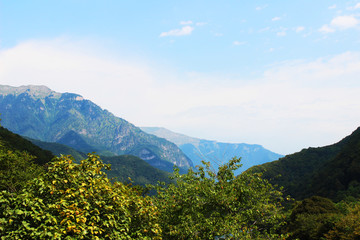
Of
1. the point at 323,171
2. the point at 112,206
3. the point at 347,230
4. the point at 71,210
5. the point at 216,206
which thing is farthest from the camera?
the point at 323,171

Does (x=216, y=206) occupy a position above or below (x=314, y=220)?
above

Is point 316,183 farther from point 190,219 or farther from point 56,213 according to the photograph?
point 56,213

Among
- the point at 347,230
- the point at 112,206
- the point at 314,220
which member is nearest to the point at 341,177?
the point at 314,220

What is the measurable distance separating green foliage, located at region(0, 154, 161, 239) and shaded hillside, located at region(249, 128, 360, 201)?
62.7m

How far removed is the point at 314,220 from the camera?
33750 millimetres

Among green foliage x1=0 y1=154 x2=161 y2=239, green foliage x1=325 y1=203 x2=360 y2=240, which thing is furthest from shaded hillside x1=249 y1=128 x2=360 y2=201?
green foliage x1=0 y1=154 x2=161 y2=239

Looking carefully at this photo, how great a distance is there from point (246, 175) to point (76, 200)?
1371 centimetres

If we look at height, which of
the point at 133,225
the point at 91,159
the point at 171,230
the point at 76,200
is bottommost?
the point at 171,230

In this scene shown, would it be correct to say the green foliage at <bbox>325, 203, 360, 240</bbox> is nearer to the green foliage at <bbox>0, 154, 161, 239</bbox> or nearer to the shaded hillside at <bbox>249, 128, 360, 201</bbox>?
the green foliage at <bbox>0, 154, 161, 239</bbox>

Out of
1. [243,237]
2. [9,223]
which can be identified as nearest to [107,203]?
[9,223]

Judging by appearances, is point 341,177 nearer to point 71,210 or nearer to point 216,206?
point 216,206

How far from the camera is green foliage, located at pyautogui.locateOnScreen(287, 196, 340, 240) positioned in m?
29.0

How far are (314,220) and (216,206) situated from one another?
25.4m

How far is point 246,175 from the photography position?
61.5ft
